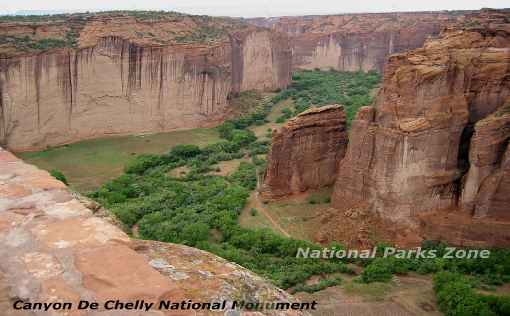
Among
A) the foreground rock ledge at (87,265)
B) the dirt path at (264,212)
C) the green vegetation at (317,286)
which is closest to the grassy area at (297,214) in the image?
the dirt path at (264,212)

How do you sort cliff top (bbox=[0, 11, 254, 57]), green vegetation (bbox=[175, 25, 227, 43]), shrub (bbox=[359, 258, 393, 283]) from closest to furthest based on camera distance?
shrub (bbox=[359, 258, 393, 283]) → cliff top (bbox=[0, 11, 254, 57]) → green vegetation (bbox=[175, 25, 227, 43])

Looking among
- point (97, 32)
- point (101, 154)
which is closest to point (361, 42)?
point (97, 32)

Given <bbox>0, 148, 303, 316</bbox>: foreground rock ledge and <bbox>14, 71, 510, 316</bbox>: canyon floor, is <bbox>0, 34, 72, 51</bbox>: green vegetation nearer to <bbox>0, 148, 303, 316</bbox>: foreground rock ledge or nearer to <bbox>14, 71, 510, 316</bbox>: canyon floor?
<bbox>14, 71, 510, 316</bbox>: canyon floor

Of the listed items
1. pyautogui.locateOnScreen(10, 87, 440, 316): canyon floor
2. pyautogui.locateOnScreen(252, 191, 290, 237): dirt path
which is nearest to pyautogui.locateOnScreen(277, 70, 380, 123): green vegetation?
pyautogui.locateOnScreen(10, 87, 440, 316): canyon floor

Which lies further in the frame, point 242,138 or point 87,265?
point 242,138

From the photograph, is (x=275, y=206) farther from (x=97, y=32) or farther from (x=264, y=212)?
(x=97, y=32)
